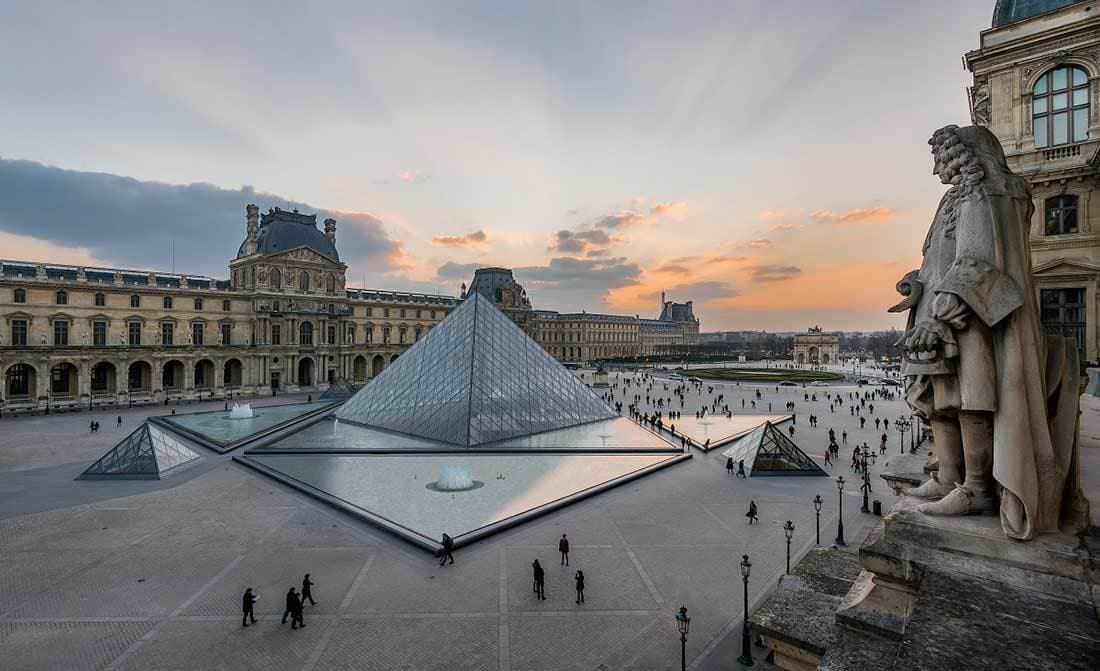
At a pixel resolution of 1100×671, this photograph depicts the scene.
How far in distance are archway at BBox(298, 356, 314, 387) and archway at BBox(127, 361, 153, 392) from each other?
12.0 m

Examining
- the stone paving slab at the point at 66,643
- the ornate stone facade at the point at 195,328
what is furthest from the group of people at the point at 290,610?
the ornate stone facade at the point at 195,328

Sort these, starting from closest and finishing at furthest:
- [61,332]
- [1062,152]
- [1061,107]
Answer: [1062,152], [1061,107], [61,332]

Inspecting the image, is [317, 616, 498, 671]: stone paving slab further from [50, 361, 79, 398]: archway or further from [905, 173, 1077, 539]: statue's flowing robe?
[50, 361, 79, 398]: archway

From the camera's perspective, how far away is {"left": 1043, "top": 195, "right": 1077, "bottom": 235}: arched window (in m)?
13.0

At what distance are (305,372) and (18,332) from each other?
20.8 m

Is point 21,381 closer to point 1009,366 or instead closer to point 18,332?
point 18,332

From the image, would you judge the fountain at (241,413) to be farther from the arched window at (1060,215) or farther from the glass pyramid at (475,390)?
the arched window at (1060,215)

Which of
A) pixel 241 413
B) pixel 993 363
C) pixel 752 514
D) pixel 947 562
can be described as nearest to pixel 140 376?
pixel 241 413

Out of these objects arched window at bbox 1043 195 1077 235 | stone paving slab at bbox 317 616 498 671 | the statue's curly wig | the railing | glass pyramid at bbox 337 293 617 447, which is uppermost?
the railing

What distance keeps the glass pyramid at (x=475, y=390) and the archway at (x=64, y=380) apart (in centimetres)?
2560

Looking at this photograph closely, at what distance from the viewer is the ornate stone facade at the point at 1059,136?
41.4 ft

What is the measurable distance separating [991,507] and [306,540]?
1368 centimetres

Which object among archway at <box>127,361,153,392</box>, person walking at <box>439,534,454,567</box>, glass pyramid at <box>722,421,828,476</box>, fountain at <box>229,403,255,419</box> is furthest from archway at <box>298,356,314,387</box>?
person walking at <box>439,534,454,567</box>

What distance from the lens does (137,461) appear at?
19.1 meters
